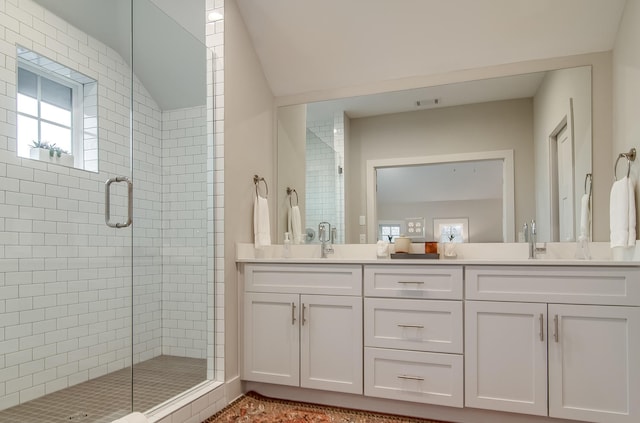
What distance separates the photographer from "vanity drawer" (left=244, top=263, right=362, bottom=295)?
234cm

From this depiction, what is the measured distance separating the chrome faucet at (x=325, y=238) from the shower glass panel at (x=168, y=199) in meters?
0.83

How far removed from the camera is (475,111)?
2.70m

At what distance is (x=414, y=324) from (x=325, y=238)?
0.99 meters

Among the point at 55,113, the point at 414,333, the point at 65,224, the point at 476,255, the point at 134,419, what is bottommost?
the point at 134,419

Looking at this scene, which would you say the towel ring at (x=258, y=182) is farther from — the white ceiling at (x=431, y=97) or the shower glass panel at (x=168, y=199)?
the white ceiling at (x=431, y=97)

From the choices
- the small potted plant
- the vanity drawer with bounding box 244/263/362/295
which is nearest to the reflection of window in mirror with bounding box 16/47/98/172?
the small potted plant

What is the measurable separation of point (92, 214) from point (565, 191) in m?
3.04

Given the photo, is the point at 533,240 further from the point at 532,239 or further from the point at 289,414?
the point at 289,414

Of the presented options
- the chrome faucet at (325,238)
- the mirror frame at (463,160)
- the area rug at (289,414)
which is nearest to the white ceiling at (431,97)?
the mirror frame at (463,160)

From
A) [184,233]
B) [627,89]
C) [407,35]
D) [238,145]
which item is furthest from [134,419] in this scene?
[627,89]

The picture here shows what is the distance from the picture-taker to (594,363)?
1.91 meters

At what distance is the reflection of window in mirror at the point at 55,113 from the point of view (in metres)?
2.42

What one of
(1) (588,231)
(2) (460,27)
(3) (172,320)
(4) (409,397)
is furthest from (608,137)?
(3) (172,320)

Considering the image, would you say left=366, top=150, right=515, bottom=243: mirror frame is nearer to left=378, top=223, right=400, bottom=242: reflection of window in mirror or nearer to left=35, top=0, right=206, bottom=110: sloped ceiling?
left=378, top=223, right=400, bottom=242: reflection of window in mirror
